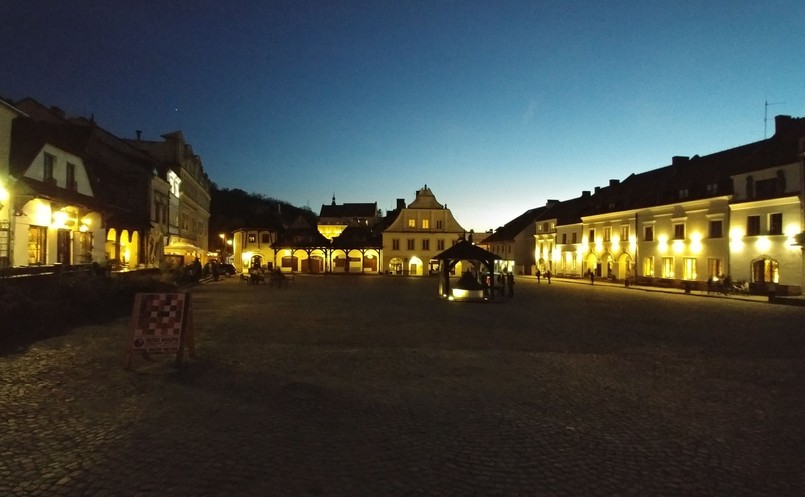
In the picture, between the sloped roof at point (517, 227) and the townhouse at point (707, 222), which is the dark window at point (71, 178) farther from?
the sloped roof at point (517, 227)

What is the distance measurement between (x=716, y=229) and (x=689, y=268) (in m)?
4.08

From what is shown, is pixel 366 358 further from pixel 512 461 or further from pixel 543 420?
pixel 512 461

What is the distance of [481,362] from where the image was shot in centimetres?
1096

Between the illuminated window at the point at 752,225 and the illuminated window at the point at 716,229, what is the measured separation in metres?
2.52

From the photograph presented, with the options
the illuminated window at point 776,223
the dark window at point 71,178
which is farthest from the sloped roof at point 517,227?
the dark window at point 71,178

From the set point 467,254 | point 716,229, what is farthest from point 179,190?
point 716,229

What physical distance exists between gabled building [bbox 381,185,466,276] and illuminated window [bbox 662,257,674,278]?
27576mm

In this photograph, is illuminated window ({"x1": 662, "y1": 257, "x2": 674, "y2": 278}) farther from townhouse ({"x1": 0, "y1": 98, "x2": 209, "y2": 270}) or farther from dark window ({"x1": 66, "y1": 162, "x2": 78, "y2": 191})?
dark window ({"x1": 66, "y1": 162, "x2": 78, "y2": 191})

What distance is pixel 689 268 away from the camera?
43094 mm

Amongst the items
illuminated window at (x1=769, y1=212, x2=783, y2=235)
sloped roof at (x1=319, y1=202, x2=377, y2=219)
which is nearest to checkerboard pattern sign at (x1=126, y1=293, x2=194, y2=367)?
Answer: illuminated window at (x1=769, y1=212, x2=783, y2=235)

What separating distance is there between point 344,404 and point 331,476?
255 centimetres

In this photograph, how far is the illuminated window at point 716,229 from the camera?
39594mm

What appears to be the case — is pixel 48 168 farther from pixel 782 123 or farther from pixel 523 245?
pixel 523 245

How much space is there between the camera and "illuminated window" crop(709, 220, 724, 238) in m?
39.6
